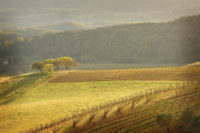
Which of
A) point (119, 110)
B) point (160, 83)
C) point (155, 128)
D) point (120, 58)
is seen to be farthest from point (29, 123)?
point (120, 58)

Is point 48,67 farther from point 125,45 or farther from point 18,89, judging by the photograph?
point 125,45

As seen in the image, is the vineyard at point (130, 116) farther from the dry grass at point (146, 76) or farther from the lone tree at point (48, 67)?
the lone tree at point (48, 67)

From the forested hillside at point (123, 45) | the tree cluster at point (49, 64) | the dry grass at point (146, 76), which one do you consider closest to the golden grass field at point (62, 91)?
the dry grass at point (146, 76)

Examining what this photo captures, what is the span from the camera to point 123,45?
332 feet

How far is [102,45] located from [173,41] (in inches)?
1262

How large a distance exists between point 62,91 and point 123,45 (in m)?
71.9

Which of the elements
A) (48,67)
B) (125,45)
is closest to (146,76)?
(48,67)

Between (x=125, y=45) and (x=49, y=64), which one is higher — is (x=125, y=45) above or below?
above

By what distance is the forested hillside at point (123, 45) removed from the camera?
81.8 meters

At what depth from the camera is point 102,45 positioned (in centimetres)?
10581

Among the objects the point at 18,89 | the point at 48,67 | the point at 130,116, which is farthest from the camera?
the point at 48,67

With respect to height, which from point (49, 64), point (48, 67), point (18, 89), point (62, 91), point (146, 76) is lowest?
point (62, 91)

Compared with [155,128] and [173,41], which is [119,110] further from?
[173,41]

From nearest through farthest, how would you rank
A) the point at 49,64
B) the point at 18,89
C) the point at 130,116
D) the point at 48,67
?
the point at 130,116 → the point at 18,89 → the point at 48,67 → the point at 49,64
